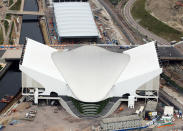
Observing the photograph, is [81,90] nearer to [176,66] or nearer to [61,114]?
[61,114]

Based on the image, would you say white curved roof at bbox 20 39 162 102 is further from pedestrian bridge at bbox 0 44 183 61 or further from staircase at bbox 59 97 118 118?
pedestrian bridge at bbox 0 44 183 61

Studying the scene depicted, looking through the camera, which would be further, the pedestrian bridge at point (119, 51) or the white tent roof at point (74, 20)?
the white tent roof at point (74, 20)

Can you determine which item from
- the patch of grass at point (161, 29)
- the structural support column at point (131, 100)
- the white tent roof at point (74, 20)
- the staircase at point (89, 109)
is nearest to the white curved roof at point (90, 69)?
the staircase at point (89, 109)

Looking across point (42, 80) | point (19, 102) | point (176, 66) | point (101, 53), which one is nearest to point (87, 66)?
point (101, 53)

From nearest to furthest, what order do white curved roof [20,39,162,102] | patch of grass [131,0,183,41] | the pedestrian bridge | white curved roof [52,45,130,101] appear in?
white curved roof [52,45,130,101] → white curved roof [20,39,162,102] → the pedestrian bridge → patch of grass [131,0,183,41]

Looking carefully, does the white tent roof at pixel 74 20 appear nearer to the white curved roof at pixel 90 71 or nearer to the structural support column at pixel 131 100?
the white curved roof at pixel 90 71

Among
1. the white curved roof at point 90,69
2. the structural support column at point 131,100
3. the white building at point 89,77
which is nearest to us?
the white curved roof at point 90,69

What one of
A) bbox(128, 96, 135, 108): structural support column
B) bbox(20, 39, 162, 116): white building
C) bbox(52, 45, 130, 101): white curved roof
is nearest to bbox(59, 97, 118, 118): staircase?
bbox(20, 39, 162, 116): white building

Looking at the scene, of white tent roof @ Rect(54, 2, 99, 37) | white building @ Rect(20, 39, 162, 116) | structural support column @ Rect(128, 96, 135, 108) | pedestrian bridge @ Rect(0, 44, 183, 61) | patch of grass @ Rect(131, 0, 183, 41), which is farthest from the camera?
patch of grass @ Rect(131, 0, 183, 41)
